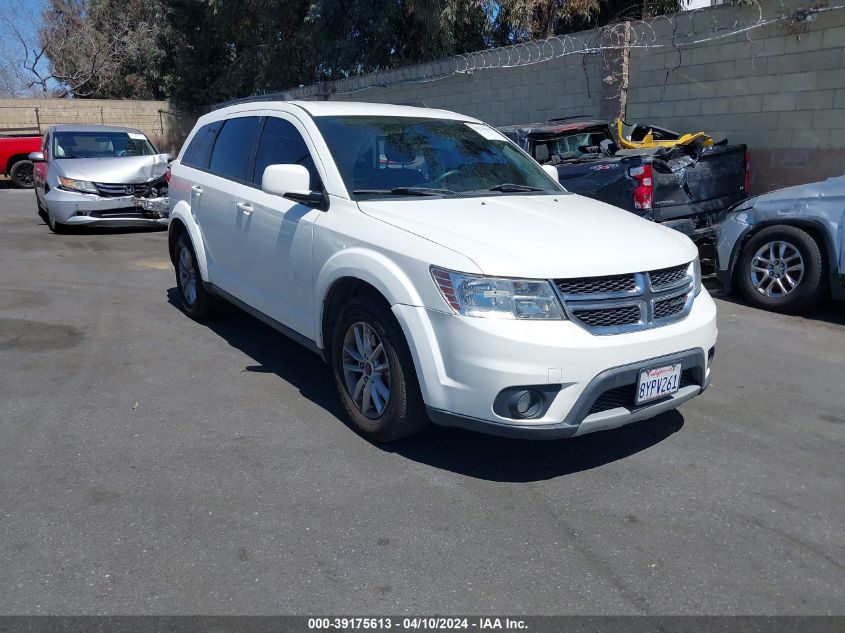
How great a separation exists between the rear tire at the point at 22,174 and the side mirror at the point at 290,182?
2006cm

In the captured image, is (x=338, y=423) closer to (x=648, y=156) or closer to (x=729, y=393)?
(x=729, y=393)

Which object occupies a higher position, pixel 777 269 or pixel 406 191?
pixel 406 191

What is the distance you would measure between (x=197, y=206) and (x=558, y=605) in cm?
455

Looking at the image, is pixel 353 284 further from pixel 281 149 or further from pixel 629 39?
pixel 629 39

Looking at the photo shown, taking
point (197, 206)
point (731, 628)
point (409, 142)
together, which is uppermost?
point (409, 142)

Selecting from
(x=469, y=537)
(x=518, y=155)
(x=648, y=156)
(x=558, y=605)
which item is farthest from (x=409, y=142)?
(x=648, y=156)

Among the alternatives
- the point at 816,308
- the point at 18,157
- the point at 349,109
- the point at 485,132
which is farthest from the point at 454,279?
the point at 18,157

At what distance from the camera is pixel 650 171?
7.84 meters

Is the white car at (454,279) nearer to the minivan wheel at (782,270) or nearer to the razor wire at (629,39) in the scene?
the minivan wheel at (782,270)

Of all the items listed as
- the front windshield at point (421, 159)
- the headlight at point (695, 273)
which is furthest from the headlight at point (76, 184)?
the headlight at point (695, 273)

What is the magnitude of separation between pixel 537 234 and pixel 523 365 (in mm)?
787

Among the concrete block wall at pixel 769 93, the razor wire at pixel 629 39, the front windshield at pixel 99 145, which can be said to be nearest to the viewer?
the concrete block wall at pixel 769 93

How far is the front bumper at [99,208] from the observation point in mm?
11375

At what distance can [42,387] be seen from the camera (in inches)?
202
